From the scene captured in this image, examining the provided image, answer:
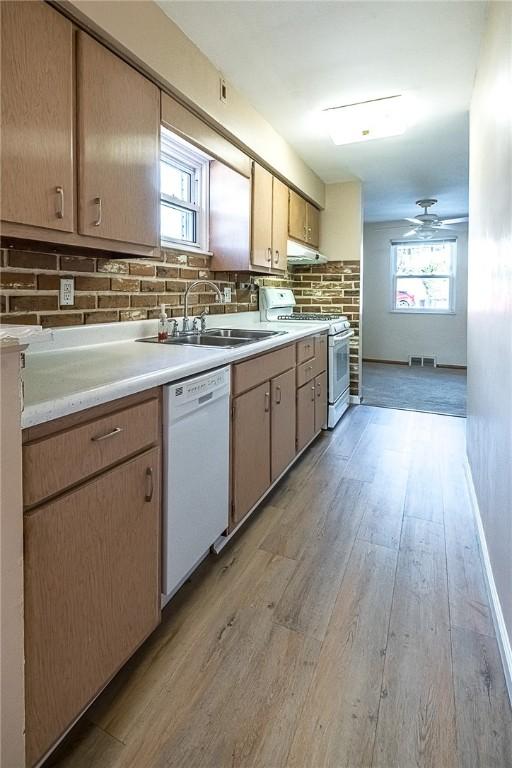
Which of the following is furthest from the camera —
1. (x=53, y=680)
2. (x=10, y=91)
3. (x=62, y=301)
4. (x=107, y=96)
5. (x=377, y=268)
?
(x=377, y=268)

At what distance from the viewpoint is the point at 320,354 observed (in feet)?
11.6

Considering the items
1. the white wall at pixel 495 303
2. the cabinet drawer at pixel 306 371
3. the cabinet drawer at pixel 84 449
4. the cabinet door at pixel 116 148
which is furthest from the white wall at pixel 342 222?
the cabinet drawer at pixel 84 449

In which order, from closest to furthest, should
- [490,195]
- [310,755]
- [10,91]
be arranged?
[310,755], [10,91], [490,195]

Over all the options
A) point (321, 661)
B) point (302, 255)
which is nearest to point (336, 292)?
point (302, 255)

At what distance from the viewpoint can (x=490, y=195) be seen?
1974 millimetres

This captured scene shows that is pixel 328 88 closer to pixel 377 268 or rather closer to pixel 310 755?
pixel 310 755

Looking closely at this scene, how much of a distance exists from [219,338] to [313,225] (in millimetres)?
2455

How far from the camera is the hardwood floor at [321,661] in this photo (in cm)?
114

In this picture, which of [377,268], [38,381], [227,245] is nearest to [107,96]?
[38,381]

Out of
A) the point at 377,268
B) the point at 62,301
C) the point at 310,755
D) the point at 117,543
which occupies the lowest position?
the point at 310,755

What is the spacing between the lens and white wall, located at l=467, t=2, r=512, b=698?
148 centimetres

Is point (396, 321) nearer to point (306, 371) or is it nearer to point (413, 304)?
point (413, 304)

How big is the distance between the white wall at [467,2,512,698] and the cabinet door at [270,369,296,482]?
1.07 metres

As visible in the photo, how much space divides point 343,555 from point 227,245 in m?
2.01
